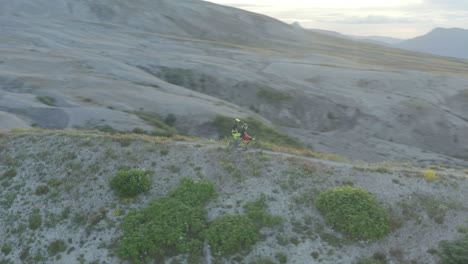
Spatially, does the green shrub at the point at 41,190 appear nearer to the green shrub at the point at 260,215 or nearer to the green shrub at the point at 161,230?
the green shrub at the point at 161,230

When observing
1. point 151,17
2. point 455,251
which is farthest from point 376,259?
point 151,17

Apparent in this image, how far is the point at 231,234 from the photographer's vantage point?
16844 millimetres

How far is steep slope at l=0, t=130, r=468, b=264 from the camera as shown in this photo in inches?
661

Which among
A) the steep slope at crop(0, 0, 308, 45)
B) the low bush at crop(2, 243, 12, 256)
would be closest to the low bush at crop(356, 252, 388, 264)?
the low bush at crop(2, 243, 12, 256)

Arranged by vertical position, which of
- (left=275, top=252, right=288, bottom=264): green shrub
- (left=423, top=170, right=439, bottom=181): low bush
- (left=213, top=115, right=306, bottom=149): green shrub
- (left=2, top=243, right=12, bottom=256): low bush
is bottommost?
(left=213, top=115, right=306, bottom=149): green shrub

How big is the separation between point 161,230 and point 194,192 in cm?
335

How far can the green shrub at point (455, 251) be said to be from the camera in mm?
15131

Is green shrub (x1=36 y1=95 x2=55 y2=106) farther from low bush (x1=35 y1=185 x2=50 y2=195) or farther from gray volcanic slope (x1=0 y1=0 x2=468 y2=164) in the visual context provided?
low bush (x1=35 y1=185 x2=50 y2=195)

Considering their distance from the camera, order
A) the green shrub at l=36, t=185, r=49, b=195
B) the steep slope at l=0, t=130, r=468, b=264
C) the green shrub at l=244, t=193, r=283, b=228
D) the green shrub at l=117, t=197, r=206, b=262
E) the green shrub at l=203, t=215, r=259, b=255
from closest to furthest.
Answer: the green shrub at l=117, t=197, r=206, b=262, the green shrub at l=203, t=215, r=259, b=255, the steep slope at l=0, t=130, r=468, b=264, the green shrub at l=244, t=193, r=283, b=228, the green shrub at l=36, t=185, r=49, b=195

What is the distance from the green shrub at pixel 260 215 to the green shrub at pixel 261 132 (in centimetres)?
3039

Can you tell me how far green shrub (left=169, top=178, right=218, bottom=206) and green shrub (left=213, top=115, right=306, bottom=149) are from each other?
2888cm

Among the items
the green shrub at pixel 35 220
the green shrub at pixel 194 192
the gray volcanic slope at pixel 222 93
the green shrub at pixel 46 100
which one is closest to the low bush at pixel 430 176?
the green shrub at pixel 194 192

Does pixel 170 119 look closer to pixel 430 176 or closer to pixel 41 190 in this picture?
pixel 41 190

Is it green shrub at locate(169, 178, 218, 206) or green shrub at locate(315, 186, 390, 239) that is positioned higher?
green shrub at locate(315, 186, 390, 239)
